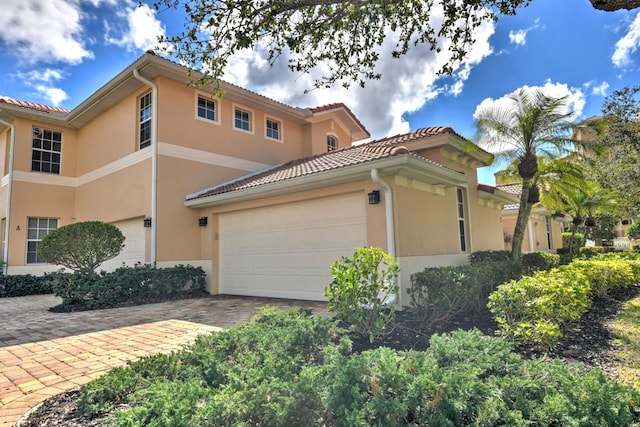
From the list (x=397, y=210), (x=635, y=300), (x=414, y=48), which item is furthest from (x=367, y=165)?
(x=635, y=300)

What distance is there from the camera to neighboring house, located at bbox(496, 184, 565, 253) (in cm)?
1849

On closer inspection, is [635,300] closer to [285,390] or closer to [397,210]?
[397,210]

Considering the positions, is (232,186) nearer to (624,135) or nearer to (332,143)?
(332,143)

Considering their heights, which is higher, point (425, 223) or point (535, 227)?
point (535, 227)

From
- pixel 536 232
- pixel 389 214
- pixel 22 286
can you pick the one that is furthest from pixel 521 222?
pixel 22 286

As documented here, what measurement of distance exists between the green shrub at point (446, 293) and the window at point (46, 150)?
623 inches

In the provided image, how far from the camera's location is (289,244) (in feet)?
32.3

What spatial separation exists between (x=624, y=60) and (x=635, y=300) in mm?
8523

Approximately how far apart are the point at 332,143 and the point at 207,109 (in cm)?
675

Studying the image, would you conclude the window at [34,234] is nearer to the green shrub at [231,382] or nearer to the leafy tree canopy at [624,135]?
the green shrub at [231,382]

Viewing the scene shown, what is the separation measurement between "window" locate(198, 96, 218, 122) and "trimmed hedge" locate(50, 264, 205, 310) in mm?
5259

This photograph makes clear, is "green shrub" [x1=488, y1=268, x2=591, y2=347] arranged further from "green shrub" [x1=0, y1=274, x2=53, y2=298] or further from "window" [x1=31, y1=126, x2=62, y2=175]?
"window" [x1=31, y1=126, x2=62, y2=175]

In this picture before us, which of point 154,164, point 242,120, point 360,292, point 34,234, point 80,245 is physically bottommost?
point 360,292

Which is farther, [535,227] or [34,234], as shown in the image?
[535,227]
